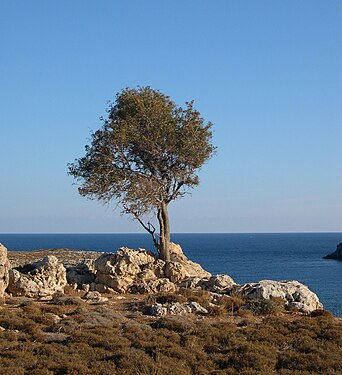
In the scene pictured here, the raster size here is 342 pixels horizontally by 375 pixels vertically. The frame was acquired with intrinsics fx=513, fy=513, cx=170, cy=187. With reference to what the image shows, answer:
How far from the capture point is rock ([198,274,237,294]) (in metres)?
29.8

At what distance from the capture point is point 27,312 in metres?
22.7

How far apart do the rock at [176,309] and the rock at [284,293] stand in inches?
160

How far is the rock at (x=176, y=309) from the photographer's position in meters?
23.7

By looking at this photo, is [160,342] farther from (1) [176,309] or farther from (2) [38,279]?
(2) [38,279]

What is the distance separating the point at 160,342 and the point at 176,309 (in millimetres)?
6039

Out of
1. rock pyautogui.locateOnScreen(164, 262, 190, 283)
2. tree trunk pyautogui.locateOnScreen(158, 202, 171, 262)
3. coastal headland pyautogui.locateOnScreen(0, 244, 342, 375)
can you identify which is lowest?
coastal headland pyautogui.locateOnScreen(0, 244, 342, 375)

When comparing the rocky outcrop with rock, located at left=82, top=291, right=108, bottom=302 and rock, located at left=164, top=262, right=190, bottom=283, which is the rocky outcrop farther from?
rock, located at left=82, top=291, right=108, bottom=302

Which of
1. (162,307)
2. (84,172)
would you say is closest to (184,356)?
(162,307)

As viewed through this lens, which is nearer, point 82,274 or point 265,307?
point 265,307

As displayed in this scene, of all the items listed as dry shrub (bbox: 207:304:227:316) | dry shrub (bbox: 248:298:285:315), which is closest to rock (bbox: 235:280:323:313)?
dry shrub (bbox: 248:298:285:315)

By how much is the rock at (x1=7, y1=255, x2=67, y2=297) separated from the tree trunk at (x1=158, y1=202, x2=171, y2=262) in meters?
8.41

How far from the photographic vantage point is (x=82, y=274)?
33.0 m

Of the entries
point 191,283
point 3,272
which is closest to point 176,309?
point 191,283

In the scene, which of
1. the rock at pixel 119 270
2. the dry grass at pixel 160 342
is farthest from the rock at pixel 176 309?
the rock at pixel 119 270
